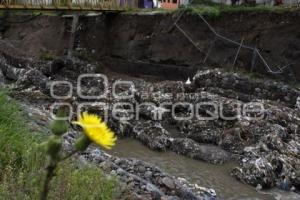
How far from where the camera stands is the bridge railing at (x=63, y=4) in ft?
58.9

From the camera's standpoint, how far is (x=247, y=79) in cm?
1753

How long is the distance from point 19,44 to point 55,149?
2544 cm

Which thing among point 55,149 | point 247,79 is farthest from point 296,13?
point 55,149

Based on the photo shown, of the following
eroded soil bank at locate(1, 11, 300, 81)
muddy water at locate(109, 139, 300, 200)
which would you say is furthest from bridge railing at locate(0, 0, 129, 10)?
muddy water at locate(109, 139, 300, 200)

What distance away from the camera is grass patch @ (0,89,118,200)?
4074 millimetres

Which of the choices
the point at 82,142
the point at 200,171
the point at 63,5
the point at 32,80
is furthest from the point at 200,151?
the point at 63,5

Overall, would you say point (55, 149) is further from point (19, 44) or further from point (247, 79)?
point (19, 44)

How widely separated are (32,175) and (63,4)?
659 inches

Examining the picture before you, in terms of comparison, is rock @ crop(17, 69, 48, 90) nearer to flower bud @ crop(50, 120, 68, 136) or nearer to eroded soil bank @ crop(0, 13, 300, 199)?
eroded soil bank @ crop(0, 13, 300, 199)

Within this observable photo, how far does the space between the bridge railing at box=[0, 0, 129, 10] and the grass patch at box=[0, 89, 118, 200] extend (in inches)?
514

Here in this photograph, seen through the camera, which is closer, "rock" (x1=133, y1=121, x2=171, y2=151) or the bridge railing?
"rock" (x1=133, y1=121, x2=171, y2=151)

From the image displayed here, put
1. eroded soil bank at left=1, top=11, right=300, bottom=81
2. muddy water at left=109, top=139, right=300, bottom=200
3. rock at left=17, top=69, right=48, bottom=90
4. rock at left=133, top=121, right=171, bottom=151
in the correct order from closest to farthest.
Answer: muddy water at left=109, top=139, right=300, bottom=200 → rock at left=133, top=121, right=171, bottom=151 → rock at left=17, top=69, right=48, bottom=90 → eroded soil bank at left=1, top=11, right=300, bottom=81

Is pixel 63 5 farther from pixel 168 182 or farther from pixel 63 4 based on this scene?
pixel 168 182

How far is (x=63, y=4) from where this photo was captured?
20.3m
